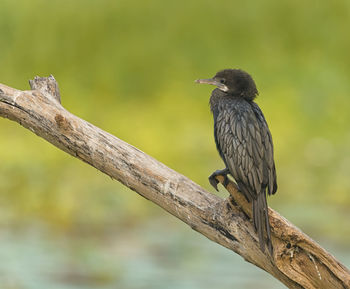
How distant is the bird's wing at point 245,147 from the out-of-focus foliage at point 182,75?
3.38 meters

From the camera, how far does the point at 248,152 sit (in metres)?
4.96

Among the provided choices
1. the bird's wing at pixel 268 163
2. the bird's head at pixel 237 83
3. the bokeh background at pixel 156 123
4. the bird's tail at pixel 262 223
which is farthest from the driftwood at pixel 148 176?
the bokeh background at pixel 156 123

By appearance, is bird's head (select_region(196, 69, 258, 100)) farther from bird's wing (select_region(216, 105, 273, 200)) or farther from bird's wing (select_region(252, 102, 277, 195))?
bird's wing (select_region(252, 102, 277, 195))

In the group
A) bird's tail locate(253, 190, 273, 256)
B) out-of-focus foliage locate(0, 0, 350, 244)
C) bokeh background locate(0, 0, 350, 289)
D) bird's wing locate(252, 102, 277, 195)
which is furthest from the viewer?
out-of-focus foliage locate(0, 0, 350, 244)

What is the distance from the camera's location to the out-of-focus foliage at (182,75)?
8.82 meters

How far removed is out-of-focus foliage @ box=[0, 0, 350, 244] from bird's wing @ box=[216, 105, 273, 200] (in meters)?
3.38

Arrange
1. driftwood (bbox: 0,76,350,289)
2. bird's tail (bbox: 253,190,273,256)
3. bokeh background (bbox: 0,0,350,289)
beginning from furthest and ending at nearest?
bokeh background (bbox: 0,0,350,289), driftwood (bbox: 0,76,350,289), bird's tail (bbox: 253,190,273,256)

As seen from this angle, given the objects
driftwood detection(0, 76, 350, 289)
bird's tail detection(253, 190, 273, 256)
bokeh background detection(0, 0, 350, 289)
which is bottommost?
bird's tail detection(253, 190, 273, 256)

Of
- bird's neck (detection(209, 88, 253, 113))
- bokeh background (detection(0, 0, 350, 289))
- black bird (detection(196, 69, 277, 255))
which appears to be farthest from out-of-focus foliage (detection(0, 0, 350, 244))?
Result: black bird (detection(196, 69, 277, 255))

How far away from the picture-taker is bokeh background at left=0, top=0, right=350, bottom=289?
7.47 m

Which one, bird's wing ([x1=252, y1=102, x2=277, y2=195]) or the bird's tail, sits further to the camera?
bird's wing ([x1=252, y1=102, x2=277, y2=195])

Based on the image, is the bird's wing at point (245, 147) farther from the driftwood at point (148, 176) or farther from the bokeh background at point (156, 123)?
the bokeh background at point (156, 123)

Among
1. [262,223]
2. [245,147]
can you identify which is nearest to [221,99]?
[245,147]

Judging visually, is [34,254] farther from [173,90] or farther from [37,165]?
[173,90]
